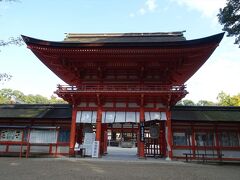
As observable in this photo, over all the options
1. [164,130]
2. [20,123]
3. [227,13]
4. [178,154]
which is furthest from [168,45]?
[20,123]

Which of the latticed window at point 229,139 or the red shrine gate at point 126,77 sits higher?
the red shrine gate at point 126,77

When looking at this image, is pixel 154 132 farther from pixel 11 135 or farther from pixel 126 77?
pixel 11 135

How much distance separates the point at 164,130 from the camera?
58.5ft

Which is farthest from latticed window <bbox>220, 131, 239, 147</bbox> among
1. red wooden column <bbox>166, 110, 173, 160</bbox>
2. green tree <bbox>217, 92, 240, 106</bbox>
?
green tree <bbox>217, 92, 240, 106</bbox>

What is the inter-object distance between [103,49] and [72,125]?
6521mm

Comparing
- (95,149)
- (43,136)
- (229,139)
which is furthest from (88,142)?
(229,139)

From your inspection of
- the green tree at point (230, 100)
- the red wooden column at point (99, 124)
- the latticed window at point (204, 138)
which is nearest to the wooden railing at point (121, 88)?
the red wooden column at point (99, 124)

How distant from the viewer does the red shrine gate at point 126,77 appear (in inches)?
610

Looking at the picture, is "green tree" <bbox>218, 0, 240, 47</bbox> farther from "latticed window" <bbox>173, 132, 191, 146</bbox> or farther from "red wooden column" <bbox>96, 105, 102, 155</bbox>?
"red wooden column" <bbox>96, 105, 102, 155</bbox>

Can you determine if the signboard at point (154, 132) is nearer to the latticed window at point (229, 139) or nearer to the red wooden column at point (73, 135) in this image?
the latticed window at point (229, 139)

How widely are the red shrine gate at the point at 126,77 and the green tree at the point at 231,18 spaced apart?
105 inches

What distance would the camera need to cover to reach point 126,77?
18203mm

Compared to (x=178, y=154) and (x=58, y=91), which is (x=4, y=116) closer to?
(x=58, y=91)

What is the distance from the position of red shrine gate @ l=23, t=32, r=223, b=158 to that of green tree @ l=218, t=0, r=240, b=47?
8.75 ft
